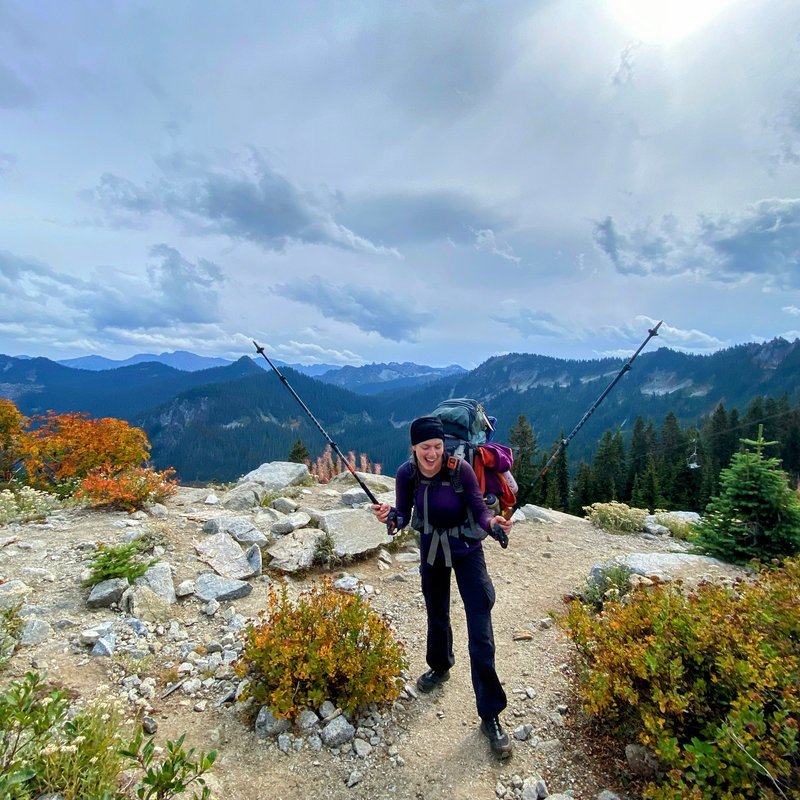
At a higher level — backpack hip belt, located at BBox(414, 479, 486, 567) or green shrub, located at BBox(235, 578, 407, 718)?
backpack hip belt, located at BBox(414, 479, 486, 567)

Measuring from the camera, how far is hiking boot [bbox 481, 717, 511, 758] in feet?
13.6

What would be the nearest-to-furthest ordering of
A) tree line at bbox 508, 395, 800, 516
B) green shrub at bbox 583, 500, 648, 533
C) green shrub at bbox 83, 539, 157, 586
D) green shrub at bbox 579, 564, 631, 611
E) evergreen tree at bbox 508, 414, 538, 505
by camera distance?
1. green shrub at bbox 83, 539, 157, 586
2. green shrub at bbox 579, 564, 631, 611
3. green shrub at bbox 583, 500, 648, 533
4. evergreen tree at bbox 508, 414, 538, 505
5. tree line at bbox 508, 395, 800, 516

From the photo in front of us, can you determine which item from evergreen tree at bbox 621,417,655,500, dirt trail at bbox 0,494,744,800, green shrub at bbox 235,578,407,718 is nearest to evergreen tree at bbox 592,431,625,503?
evergreen tree at bbox 621,417,655,500

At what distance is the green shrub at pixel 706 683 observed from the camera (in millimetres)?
2895

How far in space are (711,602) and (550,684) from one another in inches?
83.8

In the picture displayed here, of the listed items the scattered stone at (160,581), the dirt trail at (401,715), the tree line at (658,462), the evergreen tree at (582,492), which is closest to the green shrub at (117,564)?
the scattered stone at (160,581)

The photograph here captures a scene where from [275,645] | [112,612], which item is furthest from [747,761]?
[112,612]

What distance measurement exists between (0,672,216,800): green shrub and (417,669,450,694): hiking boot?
268 cm

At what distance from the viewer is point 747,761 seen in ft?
9.32

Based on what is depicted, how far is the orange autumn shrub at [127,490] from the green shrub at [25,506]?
0.59m

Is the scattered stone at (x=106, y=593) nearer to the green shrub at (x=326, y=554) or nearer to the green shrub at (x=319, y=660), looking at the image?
the green shrub at (x=319, y=660)

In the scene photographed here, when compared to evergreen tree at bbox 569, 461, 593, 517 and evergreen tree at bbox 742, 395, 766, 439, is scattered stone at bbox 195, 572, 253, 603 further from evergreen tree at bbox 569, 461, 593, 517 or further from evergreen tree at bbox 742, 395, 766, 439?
evergreen tree at bbox 742, 395, 766, 439

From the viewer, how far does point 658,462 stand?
59.1 meters

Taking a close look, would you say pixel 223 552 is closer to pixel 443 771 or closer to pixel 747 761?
pixel 443 771
